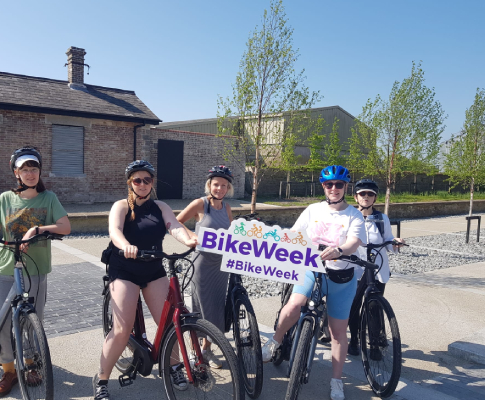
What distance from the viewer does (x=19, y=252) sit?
316 cm

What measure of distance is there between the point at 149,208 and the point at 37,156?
1.02m

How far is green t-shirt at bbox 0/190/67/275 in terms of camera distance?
3.32 metres

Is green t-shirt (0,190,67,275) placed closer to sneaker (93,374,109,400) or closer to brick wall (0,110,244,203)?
sneaker (93,374,109,400)

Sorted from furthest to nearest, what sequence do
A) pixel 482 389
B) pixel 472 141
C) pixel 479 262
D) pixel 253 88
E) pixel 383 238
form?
pixel 472 141, pixel 479 262, pixel 253 88, pixel 383 238, pixel 482 389

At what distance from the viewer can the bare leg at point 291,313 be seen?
3.35m

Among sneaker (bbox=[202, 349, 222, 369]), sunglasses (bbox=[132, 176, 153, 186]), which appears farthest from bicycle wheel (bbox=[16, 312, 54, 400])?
sunglasses (bbox=[132, 176, 153, 186])

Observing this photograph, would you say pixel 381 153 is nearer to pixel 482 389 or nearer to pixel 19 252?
pixel 482 389

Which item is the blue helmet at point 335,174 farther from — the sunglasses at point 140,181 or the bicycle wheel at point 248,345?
the sunglasses at point 140,181

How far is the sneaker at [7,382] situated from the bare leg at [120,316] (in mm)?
830

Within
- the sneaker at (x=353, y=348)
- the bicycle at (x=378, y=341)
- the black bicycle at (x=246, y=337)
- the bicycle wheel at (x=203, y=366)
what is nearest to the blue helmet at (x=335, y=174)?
the black bicycle at (x=246, y=337)

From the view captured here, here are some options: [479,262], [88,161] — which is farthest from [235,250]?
[88,161]

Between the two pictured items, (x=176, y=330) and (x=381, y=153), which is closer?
(x=176, y=330)

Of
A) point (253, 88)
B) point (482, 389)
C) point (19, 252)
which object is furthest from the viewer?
point (253, 88)

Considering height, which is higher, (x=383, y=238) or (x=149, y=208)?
(x=149, y=208)
